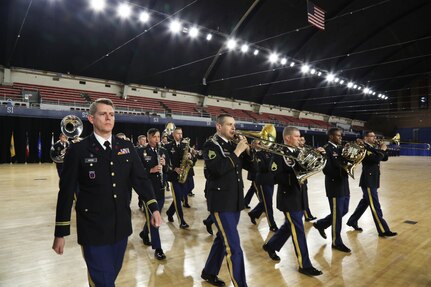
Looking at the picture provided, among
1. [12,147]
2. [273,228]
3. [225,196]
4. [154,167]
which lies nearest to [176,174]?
[154,167]

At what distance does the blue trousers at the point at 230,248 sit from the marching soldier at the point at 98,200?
0.99m

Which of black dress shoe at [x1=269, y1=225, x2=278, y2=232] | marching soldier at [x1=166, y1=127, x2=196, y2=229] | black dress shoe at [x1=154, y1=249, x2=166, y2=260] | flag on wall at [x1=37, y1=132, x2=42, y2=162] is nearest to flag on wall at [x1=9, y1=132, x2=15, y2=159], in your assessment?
flag on wall at [x1=37, y1=132, x2=42, y2=162]

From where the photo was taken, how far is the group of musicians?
199 centimetres

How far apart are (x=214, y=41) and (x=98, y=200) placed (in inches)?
798

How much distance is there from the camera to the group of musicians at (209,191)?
1985mm

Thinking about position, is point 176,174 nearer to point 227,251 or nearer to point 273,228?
point 273,228

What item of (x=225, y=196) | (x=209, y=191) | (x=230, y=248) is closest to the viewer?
(x=230, y=248)

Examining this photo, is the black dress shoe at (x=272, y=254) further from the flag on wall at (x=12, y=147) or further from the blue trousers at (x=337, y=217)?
the flag on wall at (x=12, y=147)

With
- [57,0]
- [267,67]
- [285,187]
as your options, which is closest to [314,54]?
[267,67]

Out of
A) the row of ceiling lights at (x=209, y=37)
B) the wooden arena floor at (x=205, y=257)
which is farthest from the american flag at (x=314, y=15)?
the wooden arena floor at (x=205, y=257)

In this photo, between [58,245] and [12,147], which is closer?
[58,245]

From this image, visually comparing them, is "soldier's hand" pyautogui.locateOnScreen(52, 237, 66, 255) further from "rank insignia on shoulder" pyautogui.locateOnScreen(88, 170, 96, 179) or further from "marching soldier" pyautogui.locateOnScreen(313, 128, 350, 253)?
"marching soldier" pyautogui.locateOnScreen(313, 128, 350, 253)

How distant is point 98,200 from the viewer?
2000 mm

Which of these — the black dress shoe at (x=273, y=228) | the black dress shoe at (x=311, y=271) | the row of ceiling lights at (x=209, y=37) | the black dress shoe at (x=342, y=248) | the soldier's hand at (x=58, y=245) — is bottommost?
the black dress shoe at (x=273, y=228)
